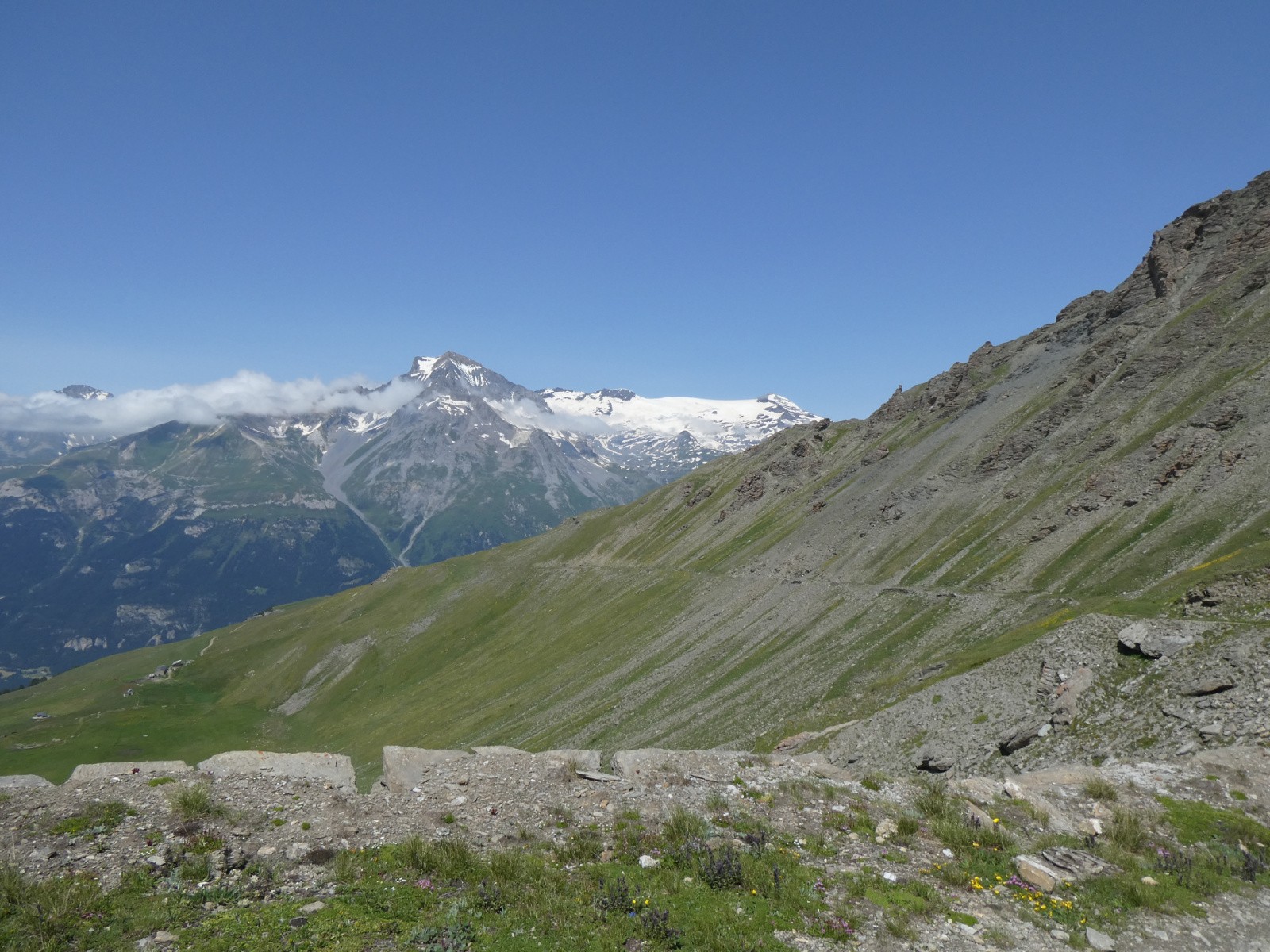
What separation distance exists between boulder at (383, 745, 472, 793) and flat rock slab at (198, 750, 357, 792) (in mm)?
1338

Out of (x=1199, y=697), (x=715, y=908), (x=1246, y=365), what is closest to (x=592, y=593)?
(x=1246, y=365)

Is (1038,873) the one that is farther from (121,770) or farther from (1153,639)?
(121,770)

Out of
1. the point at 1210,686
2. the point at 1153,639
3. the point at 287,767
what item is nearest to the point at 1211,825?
the point at 1210,686

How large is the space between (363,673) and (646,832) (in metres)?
168

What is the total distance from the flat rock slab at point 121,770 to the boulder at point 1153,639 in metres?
48.2

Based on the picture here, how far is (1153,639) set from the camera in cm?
3919

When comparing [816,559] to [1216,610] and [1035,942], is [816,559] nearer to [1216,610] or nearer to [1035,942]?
[1216,610]

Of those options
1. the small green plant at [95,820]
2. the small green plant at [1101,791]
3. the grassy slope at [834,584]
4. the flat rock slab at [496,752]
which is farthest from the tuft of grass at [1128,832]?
the grassy slope at [834,584]

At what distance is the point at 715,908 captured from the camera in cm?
1734

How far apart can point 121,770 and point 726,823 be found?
22.3 m

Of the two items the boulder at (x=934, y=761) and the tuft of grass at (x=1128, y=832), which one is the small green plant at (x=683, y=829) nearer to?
the tuft of grass at (x=1128, y=832)

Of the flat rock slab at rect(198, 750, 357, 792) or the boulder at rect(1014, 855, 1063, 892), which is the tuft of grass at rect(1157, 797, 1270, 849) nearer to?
the boulder at rect(1014, 855, 1063, 892)

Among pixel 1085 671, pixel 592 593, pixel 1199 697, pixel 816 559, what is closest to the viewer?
pixel 1199 697

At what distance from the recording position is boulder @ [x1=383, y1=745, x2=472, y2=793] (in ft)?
83.9
